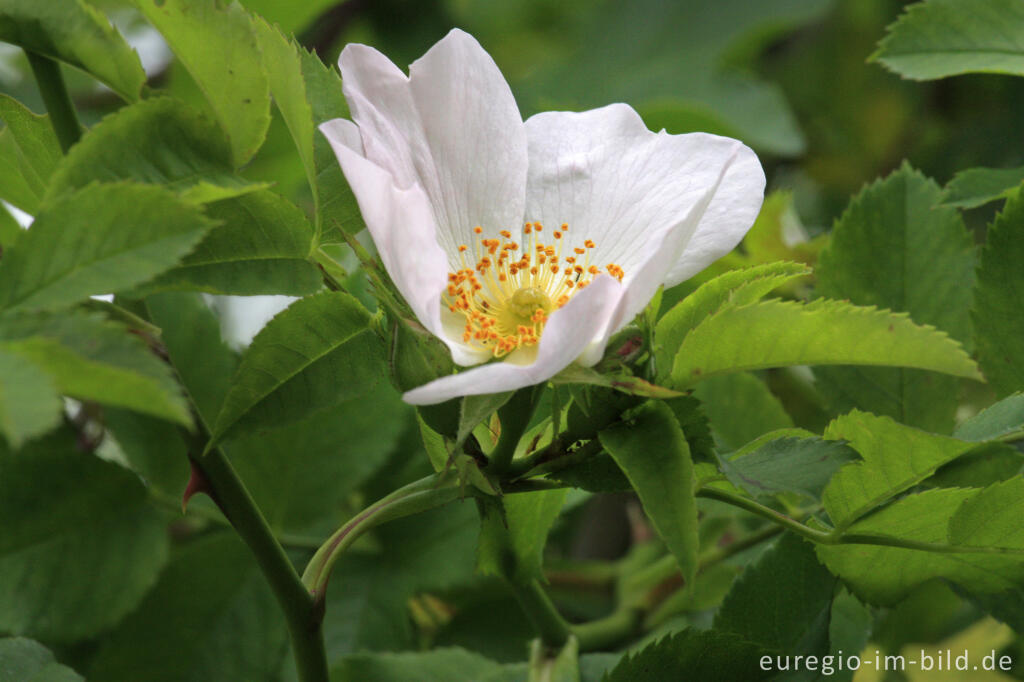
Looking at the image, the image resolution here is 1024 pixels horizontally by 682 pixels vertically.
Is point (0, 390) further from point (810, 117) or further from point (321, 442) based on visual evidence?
point (810, 117)

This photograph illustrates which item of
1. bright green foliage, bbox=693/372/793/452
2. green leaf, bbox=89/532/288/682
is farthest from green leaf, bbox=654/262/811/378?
green leaf, bbox=89/532/288/682

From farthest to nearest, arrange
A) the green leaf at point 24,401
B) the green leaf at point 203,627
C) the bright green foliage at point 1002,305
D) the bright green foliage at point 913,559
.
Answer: the green leaf at point 203,627 < the bright green foliage at point 1002,305 < the bright green foliage at point 913,559 < the green leaf at point 24,401

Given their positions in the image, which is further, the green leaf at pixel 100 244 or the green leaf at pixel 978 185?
the green leaf at pixel 978 185

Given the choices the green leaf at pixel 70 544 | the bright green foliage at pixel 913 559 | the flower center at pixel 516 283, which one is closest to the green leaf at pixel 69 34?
the flower center at pixel 516 283

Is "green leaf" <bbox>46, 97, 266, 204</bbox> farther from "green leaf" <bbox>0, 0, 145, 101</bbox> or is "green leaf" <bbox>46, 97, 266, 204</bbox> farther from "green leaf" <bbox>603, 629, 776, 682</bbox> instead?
"green leaf" <bbox>603, 629, 776, 682</bbox>

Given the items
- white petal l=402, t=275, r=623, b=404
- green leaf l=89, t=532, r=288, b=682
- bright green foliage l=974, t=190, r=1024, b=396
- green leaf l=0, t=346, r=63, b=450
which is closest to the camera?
green leaf l=0, t=346, r=63, b=450

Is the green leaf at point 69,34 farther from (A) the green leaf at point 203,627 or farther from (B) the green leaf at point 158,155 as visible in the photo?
(A) the green leaf at point 203,627
